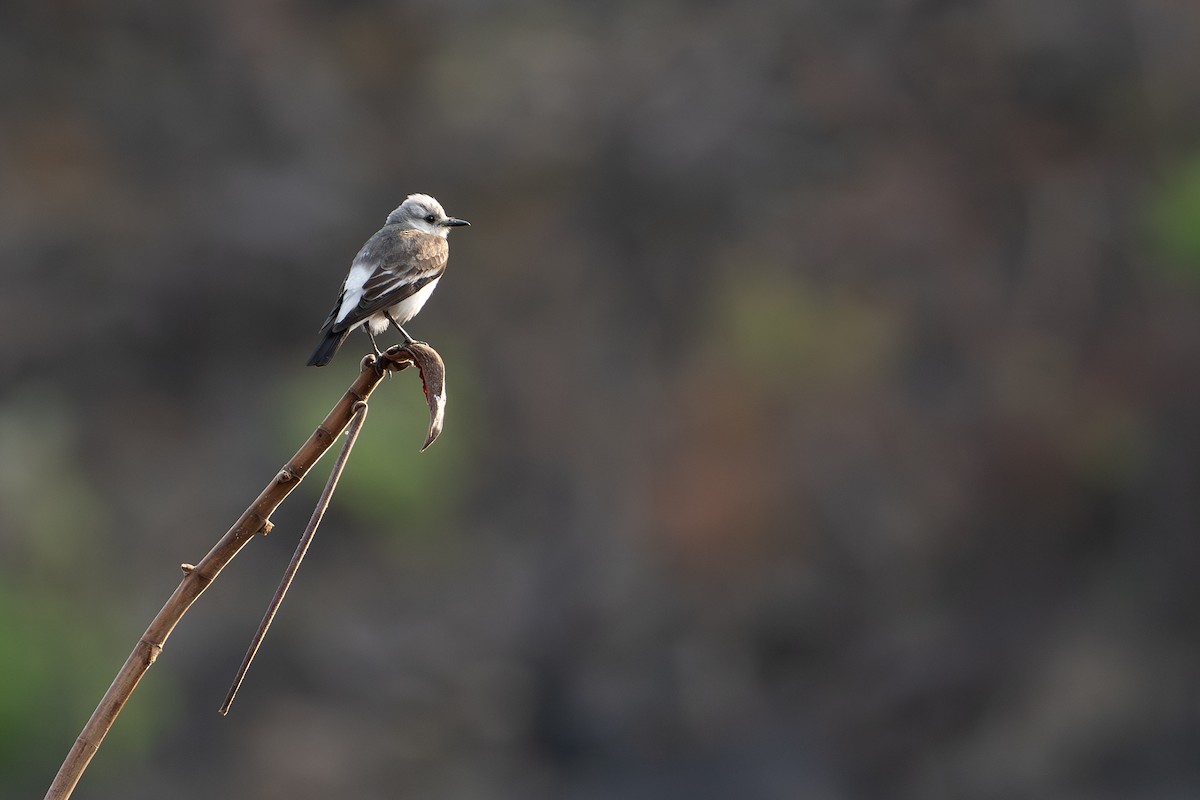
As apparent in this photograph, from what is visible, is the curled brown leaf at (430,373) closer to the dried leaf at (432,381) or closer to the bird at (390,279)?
the dried leaf at (432,381)

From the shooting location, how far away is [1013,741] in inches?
607

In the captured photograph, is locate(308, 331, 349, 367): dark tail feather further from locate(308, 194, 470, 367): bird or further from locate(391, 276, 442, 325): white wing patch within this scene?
locate(391, 276, 442, 325): white wing patch

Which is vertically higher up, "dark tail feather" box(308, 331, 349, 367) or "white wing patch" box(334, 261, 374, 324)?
"white wing patch" box(334, 261, 374, 324)

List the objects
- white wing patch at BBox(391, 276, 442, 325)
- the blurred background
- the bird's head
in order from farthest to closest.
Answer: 1. the blurred background
2. the bird's head
3. white wing patch at BBox(391, 276, 442, 325)

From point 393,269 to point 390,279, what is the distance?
3.0 inches

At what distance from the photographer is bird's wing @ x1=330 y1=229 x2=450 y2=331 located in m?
5.35

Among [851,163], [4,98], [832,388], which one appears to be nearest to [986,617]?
Answer: [832,388]

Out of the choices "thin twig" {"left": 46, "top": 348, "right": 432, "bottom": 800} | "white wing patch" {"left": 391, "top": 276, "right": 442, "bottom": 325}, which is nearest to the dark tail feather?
"white wing patch" {"left": 391, "top": 276, "right": 442, "bottom": 325}

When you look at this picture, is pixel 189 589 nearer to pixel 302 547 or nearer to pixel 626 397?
pixel 302 547

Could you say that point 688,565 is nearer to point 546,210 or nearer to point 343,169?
point 546,210

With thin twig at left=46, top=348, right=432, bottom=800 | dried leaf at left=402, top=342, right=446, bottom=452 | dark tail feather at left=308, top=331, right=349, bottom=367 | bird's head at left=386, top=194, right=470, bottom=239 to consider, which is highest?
bird's head at left=386, top=194, right=470, bottom=239

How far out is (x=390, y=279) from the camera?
18.1ft

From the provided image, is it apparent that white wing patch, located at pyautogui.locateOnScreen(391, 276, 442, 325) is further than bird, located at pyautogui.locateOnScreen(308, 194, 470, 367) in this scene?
Yes

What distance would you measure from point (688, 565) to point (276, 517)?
5.65 metres
